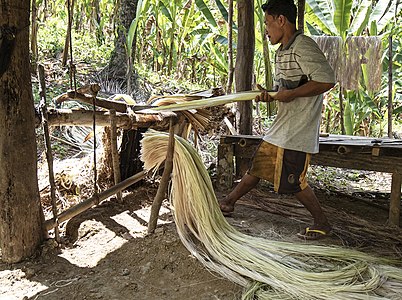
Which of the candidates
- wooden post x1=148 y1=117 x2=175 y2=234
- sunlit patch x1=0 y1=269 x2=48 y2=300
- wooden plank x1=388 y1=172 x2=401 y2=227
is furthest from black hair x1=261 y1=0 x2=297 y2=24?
sunlit patch x1=0 y1=269 x2=48 y2=300

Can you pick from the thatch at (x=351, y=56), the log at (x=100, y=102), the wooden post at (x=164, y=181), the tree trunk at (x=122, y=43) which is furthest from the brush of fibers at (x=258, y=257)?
the tree trunk at (x=122, y=43)

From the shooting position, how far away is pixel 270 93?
245cm

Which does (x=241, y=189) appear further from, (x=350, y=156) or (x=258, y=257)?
(x=350, y=156)

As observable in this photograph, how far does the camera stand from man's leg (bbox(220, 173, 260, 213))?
2.79 m

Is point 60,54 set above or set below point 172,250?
above

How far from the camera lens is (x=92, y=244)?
259cm

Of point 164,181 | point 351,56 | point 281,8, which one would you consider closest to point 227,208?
point 164,181

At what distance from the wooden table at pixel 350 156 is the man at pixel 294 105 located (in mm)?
756

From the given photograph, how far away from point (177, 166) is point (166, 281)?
2.58 feet

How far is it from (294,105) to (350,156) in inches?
42.9

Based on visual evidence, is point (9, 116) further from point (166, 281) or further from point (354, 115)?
point (354, 115)

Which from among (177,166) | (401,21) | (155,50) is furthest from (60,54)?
(401,21)

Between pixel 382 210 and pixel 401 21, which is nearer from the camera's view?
pixel 382 210

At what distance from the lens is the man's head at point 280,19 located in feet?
7.80
